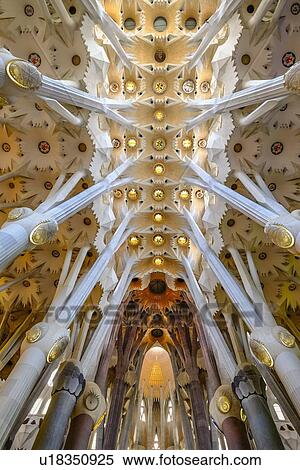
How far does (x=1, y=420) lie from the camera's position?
619 cm

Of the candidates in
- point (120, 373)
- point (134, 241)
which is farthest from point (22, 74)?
point (120, 373)

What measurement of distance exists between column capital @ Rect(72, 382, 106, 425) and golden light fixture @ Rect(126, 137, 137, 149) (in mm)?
10453

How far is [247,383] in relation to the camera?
986 cm

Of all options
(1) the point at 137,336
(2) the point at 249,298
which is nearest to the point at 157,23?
(2) the point at 249,298

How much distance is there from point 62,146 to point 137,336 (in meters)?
14.0

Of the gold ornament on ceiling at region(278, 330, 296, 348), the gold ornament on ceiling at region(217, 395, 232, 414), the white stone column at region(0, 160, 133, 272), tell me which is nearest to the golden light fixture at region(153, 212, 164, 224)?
the white stone column at region(0, 160, 133, 272)

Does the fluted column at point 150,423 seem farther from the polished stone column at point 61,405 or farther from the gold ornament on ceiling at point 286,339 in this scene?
the gold ornament on ceiling at point 286,339

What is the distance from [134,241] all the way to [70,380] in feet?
30.2

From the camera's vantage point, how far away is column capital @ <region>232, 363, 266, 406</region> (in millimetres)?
9652

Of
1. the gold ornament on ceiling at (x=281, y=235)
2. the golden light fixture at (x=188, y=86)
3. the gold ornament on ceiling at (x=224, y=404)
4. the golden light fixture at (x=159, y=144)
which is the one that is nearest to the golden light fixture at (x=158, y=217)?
the golden light fixture at (x=159, y=144)

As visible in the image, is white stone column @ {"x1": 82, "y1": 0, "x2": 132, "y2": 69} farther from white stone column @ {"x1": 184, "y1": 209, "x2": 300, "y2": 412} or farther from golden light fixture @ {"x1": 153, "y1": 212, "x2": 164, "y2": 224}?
white stone column @ {"x1": 184, "y1": 209, "x2": 300, "y2": 412}

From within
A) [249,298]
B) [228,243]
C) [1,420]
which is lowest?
[1,420]

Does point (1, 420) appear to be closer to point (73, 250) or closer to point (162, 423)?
point (73, 250)

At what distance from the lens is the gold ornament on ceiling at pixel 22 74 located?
682cm
